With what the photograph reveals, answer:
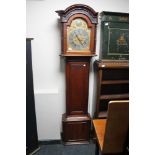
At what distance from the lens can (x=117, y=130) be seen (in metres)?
1.54

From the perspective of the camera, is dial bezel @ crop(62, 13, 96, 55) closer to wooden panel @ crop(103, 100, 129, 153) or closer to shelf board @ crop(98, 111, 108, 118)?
shelf board @ crop(98, 111, 108, 118)

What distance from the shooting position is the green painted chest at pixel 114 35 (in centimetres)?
234

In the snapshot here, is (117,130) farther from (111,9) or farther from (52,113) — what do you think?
(111,9)

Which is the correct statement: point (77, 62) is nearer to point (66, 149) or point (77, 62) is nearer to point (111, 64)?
point (111, 64)

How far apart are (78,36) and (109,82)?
2.45 ft

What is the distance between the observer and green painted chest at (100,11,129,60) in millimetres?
2336

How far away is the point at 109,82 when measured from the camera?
8.23 feet

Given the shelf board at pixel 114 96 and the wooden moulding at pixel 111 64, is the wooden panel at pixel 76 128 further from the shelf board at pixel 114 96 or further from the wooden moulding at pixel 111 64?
the wooden moulding at pixel 111 64

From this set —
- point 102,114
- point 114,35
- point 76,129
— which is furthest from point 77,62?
point 76,129

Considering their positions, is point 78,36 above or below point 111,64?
above
